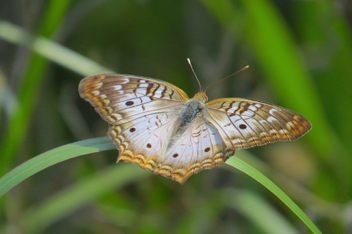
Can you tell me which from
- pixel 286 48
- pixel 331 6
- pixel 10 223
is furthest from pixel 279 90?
pixel 10 223

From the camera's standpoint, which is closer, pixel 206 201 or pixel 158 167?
pixel 158 167

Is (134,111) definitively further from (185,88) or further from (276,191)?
(185,88)

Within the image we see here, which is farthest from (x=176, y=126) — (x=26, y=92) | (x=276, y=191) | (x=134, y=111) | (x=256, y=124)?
(x=26, y=92)

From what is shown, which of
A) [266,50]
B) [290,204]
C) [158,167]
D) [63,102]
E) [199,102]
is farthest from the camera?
[63,102]

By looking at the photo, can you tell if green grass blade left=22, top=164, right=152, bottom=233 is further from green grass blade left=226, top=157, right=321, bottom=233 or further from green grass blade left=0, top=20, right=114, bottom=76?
green grass blade left=226, top=157, right=321, bottom=233

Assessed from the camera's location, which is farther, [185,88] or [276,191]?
[185,88]

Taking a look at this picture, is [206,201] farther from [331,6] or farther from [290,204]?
[331,6]
